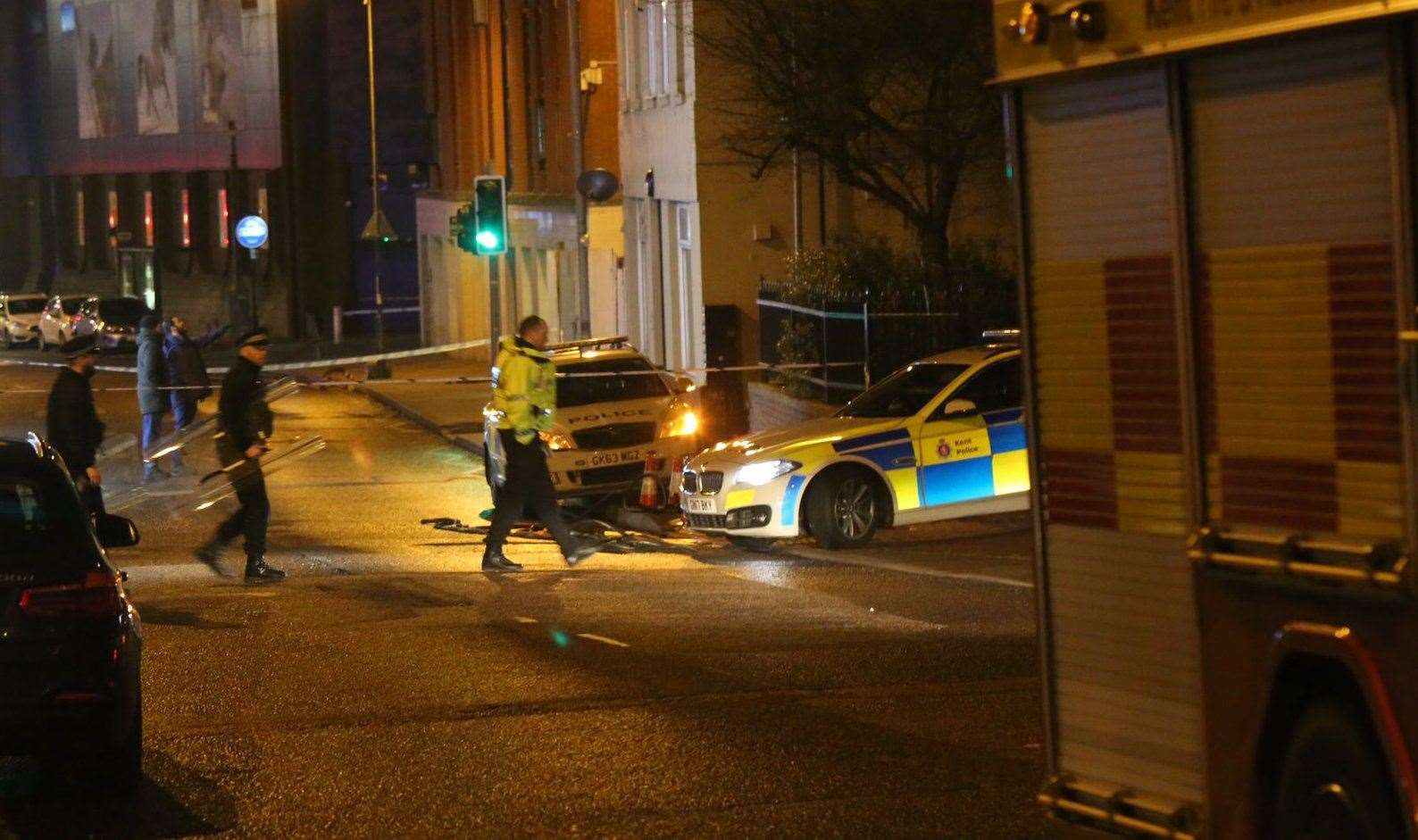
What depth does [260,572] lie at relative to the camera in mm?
14344

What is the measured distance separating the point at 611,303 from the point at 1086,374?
30.7 meters

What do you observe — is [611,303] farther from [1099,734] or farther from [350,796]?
[1099,734]

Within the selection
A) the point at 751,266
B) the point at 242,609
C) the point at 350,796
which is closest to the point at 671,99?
the point at 751,266

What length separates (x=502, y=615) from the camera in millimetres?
12203

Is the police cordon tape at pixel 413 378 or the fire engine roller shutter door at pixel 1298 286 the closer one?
the fire engine roller shutter door at pixel 1298 286

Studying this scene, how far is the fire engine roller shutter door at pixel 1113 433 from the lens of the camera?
508cm

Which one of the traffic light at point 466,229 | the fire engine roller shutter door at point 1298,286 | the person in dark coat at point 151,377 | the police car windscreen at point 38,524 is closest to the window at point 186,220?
the traffic light at point 466,229

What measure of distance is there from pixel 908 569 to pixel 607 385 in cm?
600

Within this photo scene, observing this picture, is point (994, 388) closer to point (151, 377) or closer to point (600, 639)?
point (600, 639)

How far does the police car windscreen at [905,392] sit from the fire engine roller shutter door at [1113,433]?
33.8 feet

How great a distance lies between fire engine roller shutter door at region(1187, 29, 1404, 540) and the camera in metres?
4.44

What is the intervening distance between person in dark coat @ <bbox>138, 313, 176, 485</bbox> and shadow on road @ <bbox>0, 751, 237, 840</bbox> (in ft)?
46.8

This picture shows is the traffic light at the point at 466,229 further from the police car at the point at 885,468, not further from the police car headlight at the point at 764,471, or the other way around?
the police car headlight at the point at 764,471

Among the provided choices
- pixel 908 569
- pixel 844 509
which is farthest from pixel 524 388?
pixel 908 569
